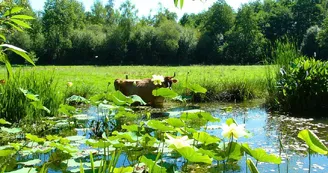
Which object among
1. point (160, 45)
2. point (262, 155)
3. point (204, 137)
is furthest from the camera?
point (160, 45)

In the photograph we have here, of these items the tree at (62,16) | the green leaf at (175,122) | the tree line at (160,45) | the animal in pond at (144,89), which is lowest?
the animal in pond at (144,89)

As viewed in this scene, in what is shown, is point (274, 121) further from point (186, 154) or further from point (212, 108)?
point (186, 154)

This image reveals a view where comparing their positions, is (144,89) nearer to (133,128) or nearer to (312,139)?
(133,128)

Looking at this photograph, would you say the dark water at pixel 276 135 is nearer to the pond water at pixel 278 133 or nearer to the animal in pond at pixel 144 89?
the pond water at pixel 278 133

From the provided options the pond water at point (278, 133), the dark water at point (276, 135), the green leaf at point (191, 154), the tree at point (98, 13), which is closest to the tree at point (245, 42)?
the tree at point (98, 13)

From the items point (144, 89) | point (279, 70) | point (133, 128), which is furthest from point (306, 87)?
point (133, 128)

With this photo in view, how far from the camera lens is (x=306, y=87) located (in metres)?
8.28

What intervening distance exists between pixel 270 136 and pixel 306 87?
292 cm

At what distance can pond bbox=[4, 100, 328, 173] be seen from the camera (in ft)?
13.5

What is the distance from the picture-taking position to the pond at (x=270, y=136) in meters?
4.12

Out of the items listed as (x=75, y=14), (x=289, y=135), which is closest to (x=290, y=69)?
(x=289, y=135)

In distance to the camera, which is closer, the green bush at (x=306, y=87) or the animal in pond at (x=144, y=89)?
the green bush at (x=306, y=87)

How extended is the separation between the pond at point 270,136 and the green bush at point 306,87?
634 mm

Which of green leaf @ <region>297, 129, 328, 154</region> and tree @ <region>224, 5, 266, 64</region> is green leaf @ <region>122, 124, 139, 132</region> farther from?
tree @ <region>224, 5, 266, 64</region>
